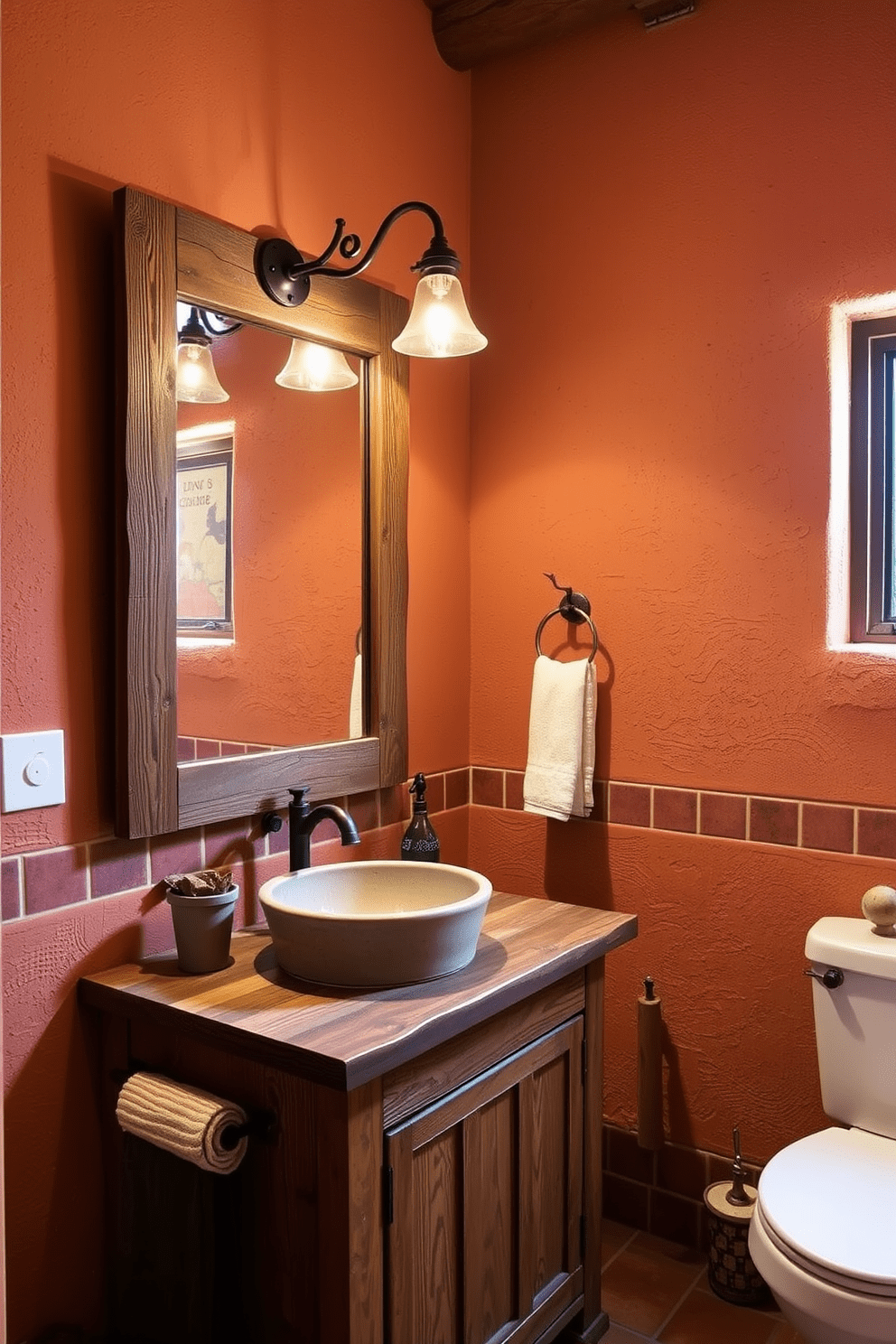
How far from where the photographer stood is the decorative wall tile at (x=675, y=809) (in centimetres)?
217

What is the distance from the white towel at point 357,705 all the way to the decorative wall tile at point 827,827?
2.98 feet

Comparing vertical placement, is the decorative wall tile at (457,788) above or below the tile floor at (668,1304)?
above

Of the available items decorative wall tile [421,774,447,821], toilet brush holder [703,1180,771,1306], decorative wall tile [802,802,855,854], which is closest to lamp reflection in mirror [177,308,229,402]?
decorative wall tile [421,774,447,821]

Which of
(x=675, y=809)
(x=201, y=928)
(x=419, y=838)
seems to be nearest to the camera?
(x=201, y=928)

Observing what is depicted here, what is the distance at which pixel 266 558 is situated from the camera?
73.3 inches

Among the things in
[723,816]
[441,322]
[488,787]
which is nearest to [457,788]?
[488,787]

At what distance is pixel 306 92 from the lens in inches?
76.4

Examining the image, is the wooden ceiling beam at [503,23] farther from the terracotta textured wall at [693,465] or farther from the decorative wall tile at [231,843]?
the decorative wall tile at [231,843]

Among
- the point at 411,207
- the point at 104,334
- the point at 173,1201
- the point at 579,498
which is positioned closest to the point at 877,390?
the point at 579,498

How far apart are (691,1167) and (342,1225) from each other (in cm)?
112

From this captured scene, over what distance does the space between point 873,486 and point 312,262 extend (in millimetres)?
1160

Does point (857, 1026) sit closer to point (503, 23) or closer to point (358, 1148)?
point (358, 1148)

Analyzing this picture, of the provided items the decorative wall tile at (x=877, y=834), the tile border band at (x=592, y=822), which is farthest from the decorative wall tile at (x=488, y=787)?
the decorative wall tile at (x=877, y=834)

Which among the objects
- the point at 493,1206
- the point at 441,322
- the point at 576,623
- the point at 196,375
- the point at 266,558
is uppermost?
the point at 441,322
